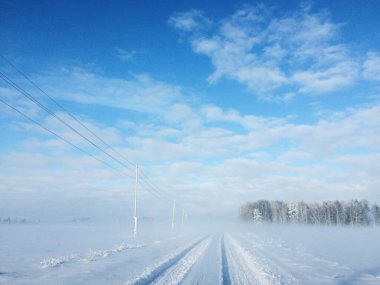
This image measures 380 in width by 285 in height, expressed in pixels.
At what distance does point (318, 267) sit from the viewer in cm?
1869

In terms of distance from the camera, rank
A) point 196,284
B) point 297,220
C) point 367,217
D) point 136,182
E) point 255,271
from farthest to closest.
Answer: point 297,220 → point 367,217 → point 136,182 → point 255,271 → point 196,284

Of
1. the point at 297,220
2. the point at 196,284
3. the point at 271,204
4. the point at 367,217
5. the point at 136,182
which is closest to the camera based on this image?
the point at 196,284

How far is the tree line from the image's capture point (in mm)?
127125

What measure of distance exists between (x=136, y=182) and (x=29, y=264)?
98.9ft

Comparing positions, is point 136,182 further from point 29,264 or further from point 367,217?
point 367,217

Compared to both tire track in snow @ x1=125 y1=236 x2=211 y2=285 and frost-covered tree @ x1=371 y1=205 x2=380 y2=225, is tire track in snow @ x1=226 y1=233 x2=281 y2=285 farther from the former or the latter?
frost-covered tree @ x1=371 y1=205 x2=380 y2=225

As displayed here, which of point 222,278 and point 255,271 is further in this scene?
point 255,271

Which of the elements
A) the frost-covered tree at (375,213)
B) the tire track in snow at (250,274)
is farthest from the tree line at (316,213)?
the tire track in snow at (250,274)

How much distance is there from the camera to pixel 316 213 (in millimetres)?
134375

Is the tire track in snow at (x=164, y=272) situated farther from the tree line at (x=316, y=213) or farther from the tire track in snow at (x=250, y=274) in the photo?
the tree line at (x=316, y=213)

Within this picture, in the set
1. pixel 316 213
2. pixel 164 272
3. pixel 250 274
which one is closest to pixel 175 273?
pixel 164 272

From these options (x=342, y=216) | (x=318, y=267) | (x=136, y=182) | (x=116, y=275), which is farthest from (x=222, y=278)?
(x=342, y=216)

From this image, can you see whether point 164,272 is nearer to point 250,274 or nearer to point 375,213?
point 250,274

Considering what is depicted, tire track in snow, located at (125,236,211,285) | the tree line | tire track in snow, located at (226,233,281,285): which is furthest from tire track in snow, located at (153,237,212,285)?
the tree line
